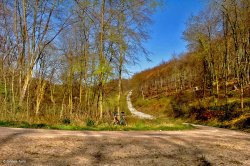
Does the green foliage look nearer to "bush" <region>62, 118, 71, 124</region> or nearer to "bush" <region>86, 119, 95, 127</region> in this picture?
"bush" <region>86, 119, 95, 127</region>

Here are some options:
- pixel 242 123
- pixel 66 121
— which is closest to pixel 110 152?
pixel 66 121

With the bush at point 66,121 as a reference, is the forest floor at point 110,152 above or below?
below

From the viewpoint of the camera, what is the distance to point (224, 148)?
8.00 m

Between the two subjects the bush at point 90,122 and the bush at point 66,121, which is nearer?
the bush at point 90,122

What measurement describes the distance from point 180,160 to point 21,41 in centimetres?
1802

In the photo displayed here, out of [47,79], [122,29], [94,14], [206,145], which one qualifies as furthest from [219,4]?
[47,79]

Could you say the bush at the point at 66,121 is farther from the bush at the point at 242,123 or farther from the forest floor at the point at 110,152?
the bush at the point at 242,123

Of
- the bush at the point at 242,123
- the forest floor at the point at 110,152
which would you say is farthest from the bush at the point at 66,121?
the bush at the point at 242,123

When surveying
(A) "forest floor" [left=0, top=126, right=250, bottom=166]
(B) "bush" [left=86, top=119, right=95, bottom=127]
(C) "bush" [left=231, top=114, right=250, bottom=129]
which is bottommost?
(C) "bush" [left=231, top=114, right=250, bottom=129]

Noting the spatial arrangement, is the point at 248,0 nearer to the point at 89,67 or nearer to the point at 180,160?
the point at 89,67

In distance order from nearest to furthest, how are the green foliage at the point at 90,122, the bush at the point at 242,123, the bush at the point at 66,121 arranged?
the green foliage at the point at 90,122 < the bush at the point at 66,121 < the bush at the point at 242,123

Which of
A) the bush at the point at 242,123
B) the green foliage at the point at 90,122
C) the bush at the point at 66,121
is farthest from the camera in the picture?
the bush at the point at 242,123

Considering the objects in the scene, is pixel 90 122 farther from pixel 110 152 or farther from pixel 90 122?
pixel 110 152

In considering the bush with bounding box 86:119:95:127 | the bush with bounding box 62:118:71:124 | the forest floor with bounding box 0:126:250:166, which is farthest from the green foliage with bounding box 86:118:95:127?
the forest floor with bounding box 0:126:250:166
